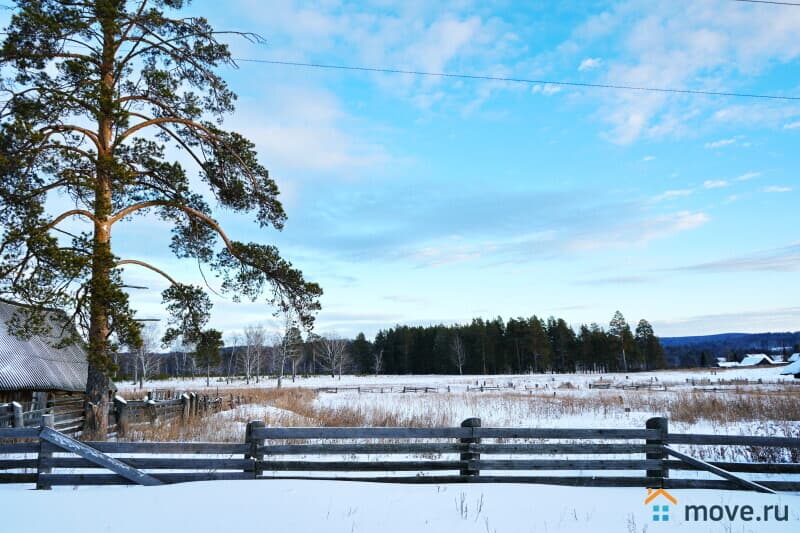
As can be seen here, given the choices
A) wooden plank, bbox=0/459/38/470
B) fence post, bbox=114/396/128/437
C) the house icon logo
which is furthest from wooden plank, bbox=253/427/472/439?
fence post, bbox=114/396/128/437

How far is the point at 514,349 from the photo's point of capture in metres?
102

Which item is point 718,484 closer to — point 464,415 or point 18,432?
point 18,432

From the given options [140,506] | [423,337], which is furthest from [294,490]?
[423,337]

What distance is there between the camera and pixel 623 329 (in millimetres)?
106125

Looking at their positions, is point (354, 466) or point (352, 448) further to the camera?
point (354, 466)

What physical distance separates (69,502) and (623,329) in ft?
369

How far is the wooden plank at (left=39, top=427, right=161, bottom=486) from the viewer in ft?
24.9

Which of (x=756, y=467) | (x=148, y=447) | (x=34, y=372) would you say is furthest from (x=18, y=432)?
(x=34, y=372)

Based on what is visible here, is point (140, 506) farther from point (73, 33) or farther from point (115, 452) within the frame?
point (73, 33)

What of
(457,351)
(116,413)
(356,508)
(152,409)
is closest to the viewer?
(356,508)

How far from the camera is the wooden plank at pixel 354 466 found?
8.24 m

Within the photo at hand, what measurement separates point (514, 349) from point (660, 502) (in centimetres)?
9805

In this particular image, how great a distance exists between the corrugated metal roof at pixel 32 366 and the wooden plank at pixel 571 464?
53.6 feet

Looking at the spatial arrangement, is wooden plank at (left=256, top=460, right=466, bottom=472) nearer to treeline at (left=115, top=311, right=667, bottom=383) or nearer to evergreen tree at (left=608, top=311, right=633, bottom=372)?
treeline at (left=115, top=311, right=667, bottom=383)
